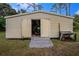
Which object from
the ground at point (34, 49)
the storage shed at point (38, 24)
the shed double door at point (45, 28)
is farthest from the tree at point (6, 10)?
the shed double door at point (45, 28)

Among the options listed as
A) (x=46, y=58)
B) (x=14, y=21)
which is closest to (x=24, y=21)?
(x=14, y=21)

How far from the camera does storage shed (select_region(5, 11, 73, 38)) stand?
771cm

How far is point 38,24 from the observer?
7734 millimetres

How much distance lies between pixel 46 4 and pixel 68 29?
532mm

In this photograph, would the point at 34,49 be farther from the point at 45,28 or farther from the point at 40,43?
Answer: the point at 45,28

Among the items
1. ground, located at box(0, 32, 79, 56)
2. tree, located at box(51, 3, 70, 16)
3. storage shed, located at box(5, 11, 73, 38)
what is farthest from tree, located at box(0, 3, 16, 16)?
tree, located at box(51, 3, 70, 16)

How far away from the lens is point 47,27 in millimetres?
7762

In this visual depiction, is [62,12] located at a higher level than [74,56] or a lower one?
higher

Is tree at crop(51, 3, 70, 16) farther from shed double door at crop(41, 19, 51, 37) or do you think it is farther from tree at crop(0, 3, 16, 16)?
tree at crop(0, 3, 16, 16)

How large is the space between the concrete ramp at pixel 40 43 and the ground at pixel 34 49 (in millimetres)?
50

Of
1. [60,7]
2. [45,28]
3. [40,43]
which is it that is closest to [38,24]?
[45,28]

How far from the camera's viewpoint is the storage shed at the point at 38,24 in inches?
304

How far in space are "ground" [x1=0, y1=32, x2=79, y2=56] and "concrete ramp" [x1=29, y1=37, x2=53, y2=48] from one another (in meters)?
0.05

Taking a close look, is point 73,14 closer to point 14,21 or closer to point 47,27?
point 47,27
